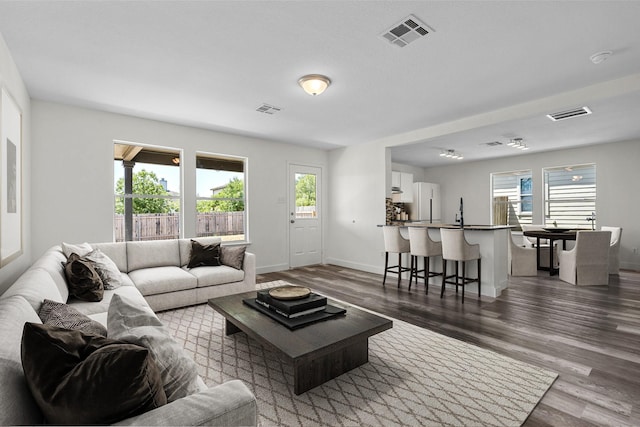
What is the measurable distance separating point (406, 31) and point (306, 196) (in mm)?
4529

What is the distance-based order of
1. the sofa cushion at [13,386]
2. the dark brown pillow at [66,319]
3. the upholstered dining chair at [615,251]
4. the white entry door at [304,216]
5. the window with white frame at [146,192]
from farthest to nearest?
the white entry door at [304,216] → the upholstered dining chair at [615,251] → the window with white frame at [146,192] → the dark brown pillow at [66,319] → the sofa cushion at [13,386]

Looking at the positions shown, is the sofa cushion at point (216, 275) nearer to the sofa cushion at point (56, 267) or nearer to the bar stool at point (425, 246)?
the sofa cushion at point (56, 267)

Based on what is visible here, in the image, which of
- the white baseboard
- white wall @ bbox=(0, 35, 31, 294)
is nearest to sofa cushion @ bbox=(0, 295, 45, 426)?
white wall @ bbox=(0, 35, 31, 294)

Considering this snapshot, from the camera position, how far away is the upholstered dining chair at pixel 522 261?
5.60 m

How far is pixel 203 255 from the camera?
4246 mm

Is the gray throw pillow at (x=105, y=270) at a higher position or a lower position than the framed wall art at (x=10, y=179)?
lower

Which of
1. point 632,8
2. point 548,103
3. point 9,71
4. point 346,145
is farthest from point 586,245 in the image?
point 9,71

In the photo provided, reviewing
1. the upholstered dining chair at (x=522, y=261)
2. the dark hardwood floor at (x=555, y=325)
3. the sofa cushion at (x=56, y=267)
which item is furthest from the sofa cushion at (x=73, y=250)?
the upholstered dining chair at (x=522, y=261)

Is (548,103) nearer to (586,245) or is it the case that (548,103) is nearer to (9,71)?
(586,245)

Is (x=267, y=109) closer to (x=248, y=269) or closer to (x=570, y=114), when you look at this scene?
(x=248, y=269)

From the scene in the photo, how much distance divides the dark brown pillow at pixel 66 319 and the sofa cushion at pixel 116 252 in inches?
99.8

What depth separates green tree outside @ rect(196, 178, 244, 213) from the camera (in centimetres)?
540

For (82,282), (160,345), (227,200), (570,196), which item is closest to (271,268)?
(227,200)

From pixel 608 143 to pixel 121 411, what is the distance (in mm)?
8598
